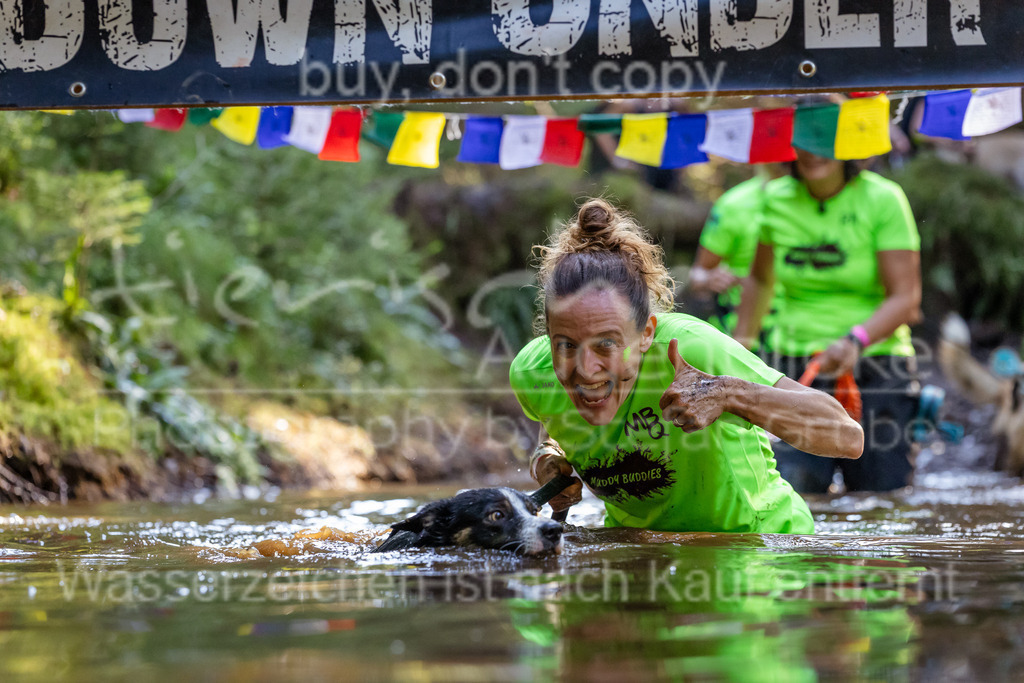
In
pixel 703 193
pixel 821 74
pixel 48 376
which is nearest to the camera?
pixel 821 74

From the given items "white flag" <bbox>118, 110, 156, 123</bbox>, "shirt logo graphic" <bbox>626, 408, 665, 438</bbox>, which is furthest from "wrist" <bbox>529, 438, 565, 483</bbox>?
"white flag" <bbox>118, 110, 156, 123</bbox>

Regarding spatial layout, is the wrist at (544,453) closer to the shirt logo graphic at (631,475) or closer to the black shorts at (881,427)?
the shirt logo graphic at (631,475)

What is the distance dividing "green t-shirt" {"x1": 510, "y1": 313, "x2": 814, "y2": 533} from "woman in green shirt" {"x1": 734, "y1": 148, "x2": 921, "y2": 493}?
196 centimetres

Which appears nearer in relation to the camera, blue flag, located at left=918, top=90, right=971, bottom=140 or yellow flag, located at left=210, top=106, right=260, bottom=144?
blue flag, located at left=918, top=90, right=971, bottom=140

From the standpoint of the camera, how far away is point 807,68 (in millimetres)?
3973

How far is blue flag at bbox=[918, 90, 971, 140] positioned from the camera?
5.68 m

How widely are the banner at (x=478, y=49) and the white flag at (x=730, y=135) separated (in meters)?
2.18

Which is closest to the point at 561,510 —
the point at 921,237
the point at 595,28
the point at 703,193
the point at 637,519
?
the point at 637,519

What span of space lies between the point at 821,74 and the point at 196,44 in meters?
2.43

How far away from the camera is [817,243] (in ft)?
19.9

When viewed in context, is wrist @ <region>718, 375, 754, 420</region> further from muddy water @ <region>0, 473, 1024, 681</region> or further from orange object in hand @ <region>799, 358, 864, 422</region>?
orange object in hand @ <region>799, 358, 864, 422</region>

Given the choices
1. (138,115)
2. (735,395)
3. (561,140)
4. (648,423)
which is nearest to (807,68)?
(735,395)

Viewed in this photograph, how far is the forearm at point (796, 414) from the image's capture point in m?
3.49

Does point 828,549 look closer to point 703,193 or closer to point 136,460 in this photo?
point 136,460
